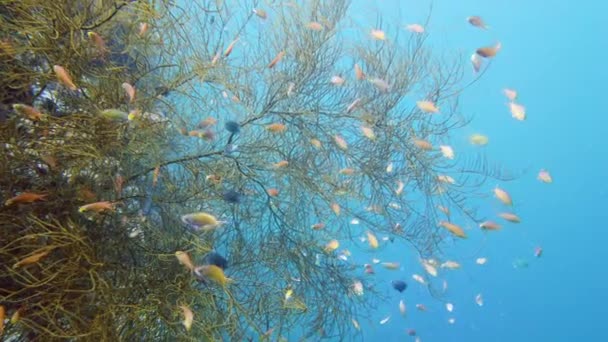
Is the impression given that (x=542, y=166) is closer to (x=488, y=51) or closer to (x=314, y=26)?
(x=488, y=51)

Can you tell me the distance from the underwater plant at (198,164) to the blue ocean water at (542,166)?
115 ft

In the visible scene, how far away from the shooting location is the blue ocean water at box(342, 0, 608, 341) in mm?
41750

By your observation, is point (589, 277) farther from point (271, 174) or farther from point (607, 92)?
point (271, 174)

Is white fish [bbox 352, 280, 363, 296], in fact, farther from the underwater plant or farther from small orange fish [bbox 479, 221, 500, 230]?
small orange fish [bbox 479, 221, 500, 230]

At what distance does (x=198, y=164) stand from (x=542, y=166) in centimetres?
5173

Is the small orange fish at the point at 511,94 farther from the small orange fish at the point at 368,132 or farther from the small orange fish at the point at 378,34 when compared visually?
the small orange fish at the point at 368,132

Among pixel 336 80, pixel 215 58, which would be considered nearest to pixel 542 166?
pixel 336 80

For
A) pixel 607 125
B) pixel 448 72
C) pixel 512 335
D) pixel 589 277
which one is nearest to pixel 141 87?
pixel 448 72

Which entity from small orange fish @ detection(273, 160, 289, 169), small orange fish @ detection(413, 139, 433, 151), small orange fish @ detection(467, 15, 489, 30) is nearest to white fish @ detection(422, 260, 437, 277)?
small orange fish @ detection(413, 139, 433, 151)

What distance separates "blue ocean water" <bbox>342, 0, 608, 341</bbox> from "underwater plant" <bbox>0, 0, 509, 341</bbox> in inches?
1383

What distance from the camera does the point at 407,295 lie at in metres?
40.4

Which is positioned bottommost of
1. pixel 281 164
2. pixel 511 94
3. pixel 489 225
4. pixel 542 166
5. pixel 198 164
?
pixel 542 166

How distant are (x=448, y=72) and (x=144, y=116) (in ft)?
13.5

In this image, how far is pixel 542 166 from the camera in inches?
1918
